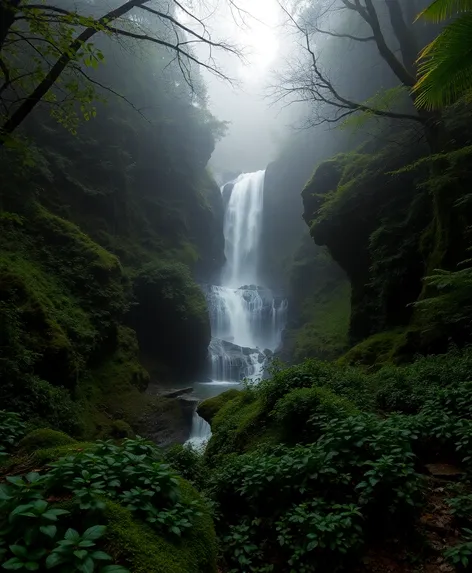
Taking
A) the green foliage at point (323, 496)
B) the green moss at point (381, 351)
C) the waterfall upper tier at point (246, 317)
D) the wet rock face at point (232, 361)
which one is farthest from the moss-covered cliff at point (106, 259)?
the green moss at point (381, 351)

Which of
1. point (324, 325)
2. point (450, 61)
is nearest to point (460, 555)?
point (450, 61)

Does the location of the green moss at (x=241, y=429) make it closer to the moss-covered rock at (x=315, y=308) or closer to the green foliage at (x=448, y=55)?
the green foliage at (x=448, y=55)

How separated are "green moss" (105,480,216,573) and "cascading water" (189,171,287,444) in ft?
36.2

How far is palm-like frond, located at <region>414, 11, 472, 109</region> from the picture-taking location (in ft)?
12.8

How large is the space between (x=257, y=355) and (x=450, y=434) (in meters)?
20.9

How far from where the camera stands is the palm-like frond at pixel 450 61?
390 centimetres

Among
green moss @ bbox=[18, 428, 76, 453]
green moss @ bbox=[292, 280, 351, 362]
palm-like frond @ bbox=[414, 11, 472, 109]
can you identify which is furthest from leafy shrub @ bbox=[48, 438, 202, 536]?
green moss @ bbox=[292, 280, 351, 362]

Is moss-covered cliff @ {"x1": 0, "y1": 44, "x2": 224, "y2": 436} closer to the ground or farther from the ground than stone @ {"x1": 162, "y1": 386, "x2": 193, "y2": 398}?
farther from the ground

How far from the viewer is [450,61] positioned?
4.04 m

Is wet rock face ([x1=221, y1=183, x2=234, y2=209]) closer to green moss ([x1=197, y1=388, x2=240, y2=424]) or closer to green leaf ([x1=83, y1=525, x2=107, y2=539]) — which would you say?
green moss ([x1=197, y1=388, x2=240, y2=424])

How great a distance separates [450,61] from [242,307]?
25.8 m

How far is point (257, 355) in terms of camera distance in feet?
79.7

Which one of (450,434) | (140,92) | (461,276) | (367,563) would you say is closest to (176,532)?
(367,563)

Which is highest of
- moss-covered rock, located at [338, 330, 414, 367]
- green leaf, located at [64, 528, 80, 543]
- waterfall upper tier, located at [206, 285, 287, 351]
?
waterfall upper tier, located at [206, 285, 287, 351]
